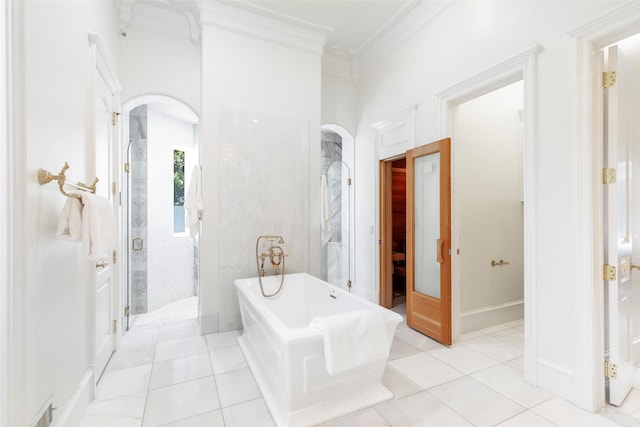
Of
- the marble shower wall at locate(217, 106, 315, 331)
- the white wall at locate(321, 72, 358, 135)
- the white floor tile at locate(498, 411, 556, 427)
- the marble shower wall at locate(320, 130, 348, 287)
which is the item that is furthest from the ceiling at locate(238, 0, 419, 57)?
the white floor tile at locate(498, 411, 556, 427)

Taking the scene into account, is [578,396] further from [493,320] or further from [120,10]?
[120,10]

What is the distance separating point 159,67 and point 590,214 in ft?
13.4

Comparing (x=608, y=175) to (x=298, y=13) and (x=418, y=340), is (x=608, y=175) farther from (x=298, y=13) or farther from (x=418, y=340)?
(x=298, y=13)

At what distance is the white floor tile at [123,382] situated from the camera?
2.05 metres

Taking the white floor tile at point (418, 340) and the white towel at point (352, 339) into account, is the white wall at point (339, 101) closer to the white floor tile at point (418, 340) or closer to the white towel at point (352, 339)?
the white floor tile at point (418, 340)

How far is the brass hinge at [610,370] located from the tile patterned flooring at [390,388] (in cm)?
20

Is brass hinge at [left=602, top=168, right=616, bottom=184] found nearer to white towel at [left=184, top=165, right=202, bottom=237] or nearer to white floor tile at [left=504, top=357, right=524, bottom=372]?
white floor tile at [left=504, top=357, right=524, bottom=372]

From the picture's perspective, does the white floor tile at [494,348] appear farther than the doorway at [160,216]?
No

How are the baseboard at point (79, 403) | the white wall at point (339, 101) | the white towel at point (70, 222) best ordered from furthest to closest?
the white wall at point (339, 101), the baseboard at point (79, 403), the white towel at point (70, 222)

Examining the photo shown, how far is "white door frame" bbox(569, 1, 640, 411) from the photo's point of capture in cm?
183

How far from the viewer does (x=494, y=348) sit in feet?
8.95

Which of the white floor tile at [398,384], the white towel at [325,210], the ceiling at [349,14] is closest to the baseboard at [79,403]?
the white floor tile at [398,384]

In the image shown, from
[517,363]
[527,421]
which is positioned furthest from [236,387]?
[517,363]

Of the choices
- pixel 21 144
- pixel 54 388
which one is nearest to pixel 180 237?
pixel 54 388
